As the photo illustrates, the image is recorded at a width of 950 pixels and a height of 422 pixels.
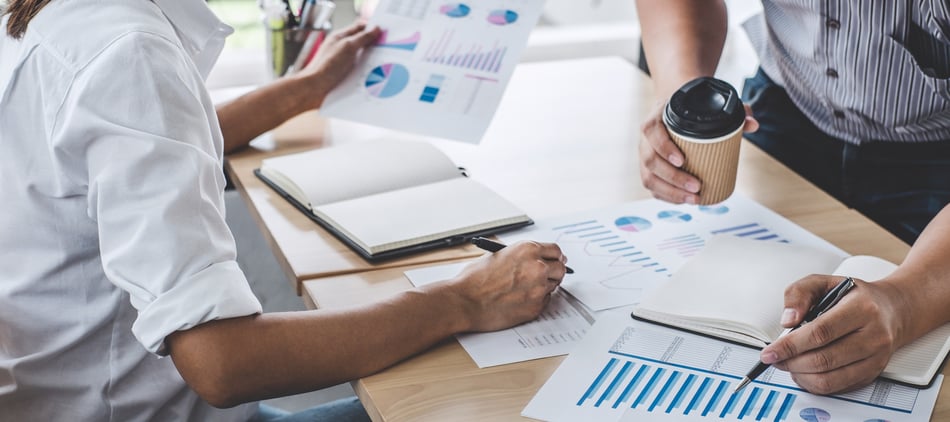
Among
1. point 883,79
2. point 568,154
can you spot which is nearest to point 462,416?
point 568,154

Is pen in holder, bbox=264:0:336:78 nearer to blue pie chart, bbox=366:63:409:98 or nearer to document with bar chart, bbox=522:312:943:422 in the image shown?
blue pie chart, bbox=366:63:409:98

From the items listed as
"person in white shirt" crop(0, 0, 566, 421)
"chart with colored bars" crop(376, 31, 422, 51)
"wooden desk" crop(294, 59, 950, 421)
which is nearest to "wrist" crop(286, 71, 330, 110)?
"chart with colored bars" crop(376, 31, 422, 51)

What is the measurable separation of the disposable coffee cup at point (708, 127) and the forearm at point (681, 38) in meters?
0.30

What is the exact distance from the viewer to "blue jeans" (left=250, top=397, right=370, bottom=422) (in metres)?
1.32

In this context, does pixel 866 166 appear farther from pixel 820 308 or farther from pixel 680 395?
pixel 680 395

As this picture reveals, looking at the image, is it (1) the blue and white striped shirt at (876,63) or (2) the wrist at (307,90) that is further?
(2) the wrist at (307,90)

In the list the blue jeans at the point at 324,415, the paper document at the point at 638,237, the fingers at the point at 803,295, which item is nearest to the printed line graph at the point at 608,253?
the paper document at the point at 638,237

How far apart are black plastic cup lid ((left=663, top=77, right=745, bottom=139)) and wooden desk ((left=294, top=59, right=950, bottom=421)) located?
0.27m

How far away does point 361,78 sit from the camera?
5.54 feet

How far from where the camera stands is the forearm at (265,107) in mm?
1585

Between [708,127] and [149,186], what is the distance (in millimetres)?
610

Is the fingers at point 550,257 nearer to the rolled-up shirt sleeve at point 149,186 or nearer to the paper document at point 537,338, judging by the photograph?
the paper document at point 537,338

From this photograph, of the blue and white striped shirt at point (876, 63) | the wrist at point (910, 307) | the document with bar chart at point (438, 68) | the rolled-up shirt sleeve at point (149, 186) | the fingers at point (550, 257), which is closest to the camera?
the rolled-up shirt sleeve at point (149, 186)

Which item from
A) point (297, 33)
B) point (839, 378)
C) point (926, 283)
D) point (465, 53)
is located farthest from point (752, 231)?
point (297, 33)
